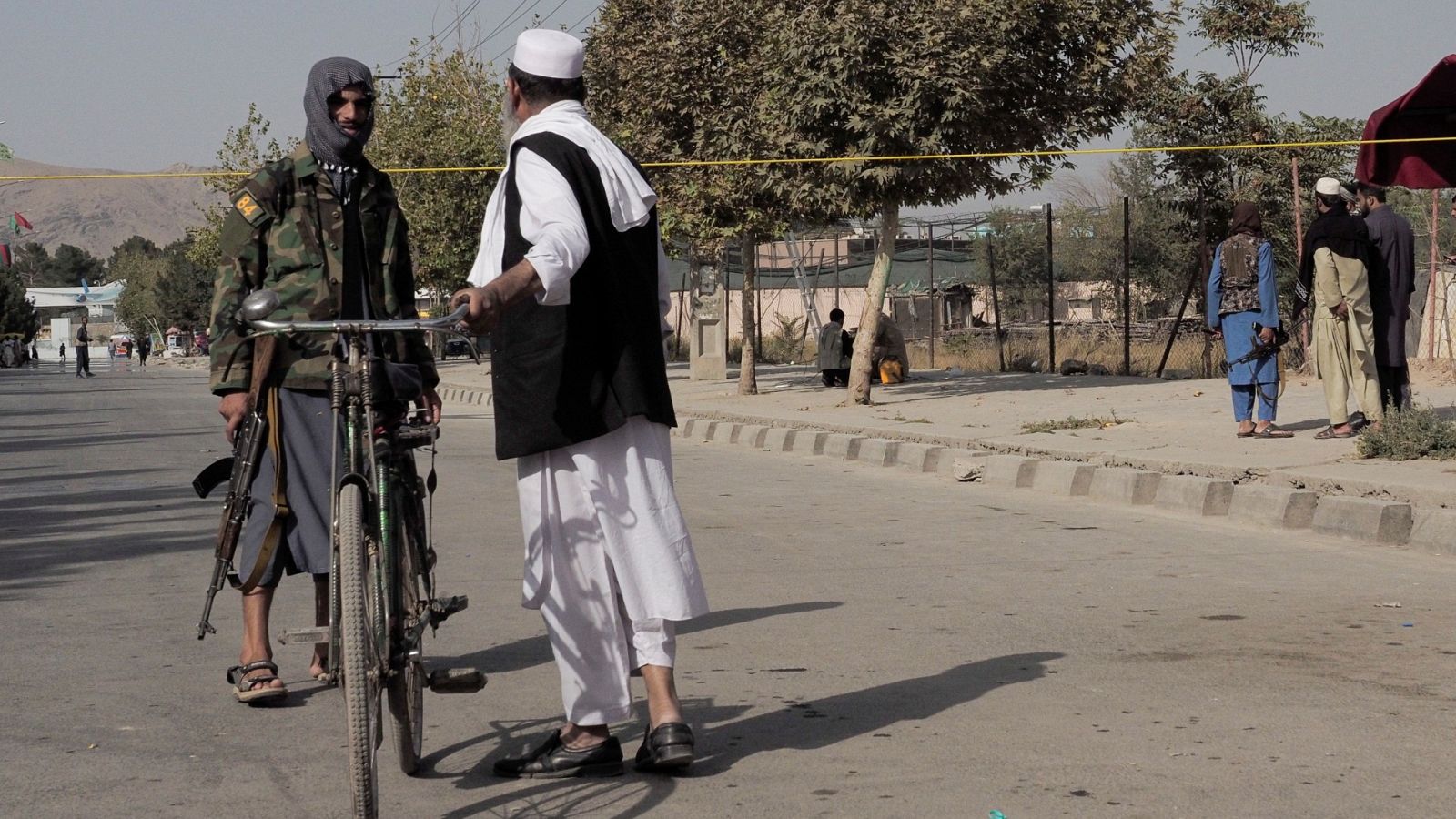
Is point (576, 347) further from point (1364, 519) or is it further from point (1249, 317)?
point (1249, 317)

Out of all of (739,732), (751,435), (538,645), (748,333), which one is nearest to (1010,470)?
(751,435)

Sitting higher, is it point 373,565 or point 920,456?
point 373,565

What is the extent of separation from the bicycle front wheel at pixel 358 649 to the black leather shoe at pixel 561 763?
68 centimetres

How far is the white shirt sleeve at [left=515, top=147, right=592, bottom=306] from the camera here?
4.11 metres

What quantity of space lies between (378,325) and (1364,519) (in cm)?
678

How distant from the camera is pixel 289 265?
5086mm

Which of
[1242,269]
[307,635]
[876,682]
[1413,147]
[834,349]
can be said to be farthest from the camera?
[834,349]

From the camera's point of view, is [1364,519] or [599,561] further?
[1364,519]

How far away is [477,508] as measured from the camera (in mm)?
11234

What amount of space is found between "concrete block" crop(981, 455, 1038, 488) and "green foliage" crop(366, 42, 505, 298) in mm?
20122

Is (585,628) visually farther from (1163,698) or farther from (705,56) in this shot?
(705,56)

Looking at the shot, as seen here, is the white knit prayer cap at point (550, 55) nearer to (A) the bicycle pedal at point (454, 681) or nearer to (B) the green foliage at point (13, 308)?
(A) the bicycle pedal at point (454, 681)

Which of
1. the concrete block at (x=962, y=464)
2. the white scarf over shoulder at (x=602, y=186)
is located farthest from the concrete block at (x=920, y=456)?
the white scarf over shoulder at (x=602, y=186)

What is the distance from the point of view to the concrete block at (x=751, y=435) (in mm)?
17312
